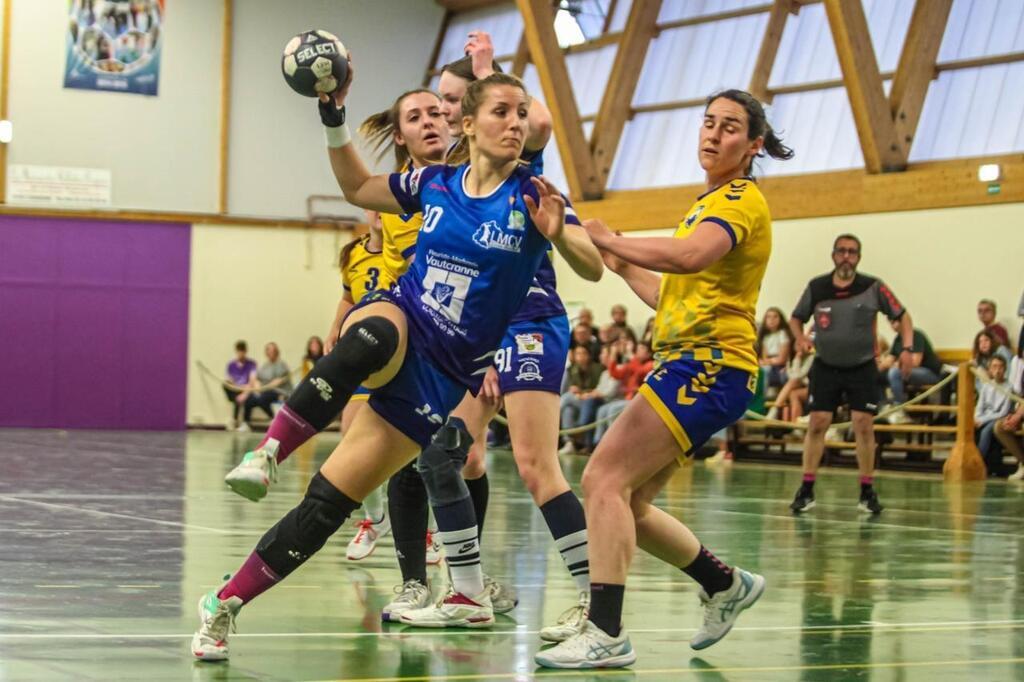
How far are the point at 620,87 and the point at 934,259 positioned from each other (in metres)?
7.53

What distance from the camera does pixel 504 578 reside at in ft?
21.8

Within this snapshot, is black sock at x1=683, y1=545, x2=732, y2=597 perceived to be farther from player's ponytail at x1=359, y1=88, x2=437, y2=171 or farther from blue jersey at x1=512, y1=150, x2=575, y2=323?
player's ponytail at x1=359, y1=88, x2=437, y2=171

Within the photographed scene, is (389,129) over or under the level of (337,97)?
over

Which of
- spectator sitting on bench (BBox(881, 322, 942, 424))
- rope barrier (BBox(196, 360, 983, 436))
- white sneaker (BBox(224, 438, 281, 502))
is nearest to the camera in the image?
white sneaker (BBox(224, 438, 281, 502))

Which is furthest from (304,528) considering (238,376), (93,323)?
(93,323)

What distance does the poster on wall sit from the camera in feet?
89.8

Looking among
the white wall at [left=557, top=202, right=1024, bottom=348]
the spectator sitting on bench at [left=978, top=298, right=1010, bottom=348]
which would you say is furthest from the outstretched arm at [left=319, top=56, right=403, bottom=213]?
the white wall at [left=557, top=202, right=1024, bottom=348]

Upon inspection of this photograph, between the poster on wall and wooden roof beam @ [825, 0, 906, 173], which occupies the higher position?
the poster on wall

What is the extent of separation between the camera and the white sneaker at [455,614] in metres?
5.29

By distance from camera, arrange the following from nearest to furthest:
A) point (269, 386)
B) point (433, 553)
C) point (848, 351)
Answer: point (433, 553) → point (848, 351) → point (269, 386)

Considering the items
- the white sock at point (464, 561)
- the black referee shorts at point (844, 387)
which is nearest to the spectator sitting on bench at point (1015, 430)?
the black referee shorts at point (844, 387)

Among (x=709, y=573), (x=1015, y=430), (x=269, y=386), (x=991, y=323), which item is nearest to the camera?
(x=709, y=573)

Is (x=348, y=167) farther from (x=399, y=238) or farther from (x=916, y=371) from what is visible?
(x=916, y=371)

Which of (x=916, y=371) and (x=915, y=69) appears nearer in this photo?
(x=916, y=371)
